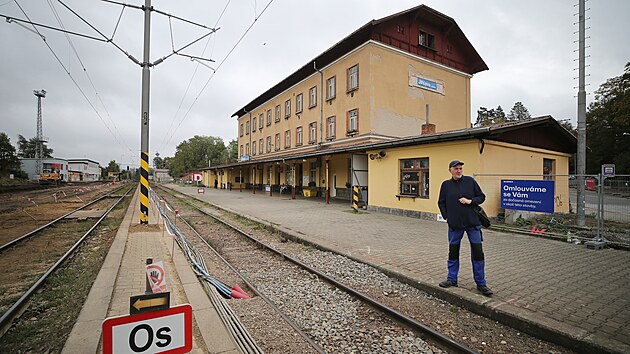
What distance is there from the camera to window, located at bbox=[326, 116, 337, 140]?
78.4 ft

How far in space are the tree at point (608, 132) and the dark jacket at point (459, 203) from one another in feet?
177

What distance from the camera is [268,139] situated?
1412 inches

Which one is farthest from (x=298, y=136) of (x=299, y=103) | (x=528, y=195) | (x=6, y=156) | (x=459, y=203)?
(x=6, y=156)

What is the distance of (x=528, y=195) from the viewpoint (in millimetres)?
9281

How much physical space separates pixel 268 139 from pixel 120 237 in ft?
93.5

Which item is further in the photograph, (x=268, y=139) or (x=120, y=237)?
(x=268, y=139)

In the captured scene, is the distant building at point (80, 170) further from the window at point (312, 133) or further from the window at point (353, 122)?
the window at point (353, 122)

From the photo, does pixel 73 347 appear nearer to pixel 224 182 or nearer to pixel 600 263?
pixel 600 263

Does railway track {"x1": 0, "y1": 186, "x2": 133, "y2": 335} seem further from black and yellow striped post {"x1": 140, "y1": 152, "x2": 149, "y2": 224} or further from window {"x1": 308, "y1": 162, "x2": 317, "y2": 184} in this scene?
window {"x1": 308, "y1": 162, "x2": 317, "y2": 184}

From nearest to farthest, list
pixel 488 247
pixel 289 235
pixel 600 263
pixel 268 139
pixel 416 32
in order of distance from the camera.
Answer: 1. pixel 600 263
2. pixel 488 247
3. pixel 289 235
4. pixel 416 32
5. pixel 268 139

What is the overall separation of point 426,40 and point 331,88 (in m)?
7.88

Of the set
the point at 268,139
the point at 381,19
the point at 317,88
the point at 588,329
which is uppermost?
the point at 381,19

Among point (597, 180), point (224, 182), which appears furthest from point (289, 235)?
point (224, 182)

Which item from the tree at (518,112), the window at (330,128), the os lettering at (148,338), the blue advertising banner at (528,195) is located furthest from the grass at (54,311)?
the tree at (518,112)
